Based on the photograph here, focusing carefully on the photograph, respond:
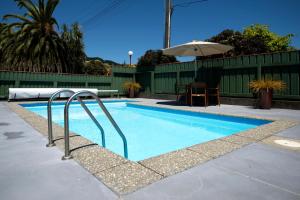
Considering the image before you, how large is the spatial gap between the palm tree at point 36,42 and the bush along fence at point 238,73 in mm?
8265

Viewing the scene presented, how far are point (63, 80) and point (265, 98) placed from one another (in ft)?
30.5

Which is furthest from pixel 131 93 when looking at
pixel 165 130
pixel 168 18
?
pixel 165 130

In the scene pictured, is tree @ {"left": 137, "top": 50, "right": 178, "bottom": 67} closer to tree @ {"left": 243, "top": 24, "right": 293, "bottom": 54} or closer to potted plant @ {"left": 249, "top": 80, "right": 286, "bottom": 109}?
tree @ {"left": 243, "top": 24, "right": 293, "bottom": 54}

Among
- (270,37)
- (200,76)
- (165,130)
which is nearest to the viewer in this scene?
(165,130)

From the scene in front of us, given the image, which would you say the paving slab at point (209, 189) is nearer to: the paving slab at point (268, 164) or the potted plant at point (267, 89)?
the paving slab at point (268, 164)

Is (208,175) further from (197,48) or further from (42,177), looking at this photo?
(197,48)

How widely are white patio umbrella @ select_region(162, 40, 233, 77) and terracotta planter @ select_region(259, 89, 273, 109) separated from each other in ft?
6.75

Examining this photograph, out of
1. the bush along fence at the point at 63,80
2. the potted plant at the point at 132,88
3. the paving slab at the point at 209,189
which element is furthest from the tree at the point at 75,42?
the paving slab at the point at 209,189

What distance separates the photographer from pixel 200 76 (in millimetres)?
8789

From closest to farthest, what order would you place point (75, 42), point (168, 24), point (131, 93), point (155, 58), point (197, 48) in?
1. point (197, 48)
2. point (131, 93)
3. point (168, 24)
4. point (155, 58)
5. point (75, 42)

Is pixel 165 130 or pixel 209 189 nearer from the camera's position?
pixel 209 189

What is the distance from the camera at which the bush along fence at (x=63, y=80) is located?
930 cm

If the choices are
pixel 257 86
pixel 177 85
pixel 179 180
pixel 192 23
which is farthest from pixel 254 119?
pixel 192 23

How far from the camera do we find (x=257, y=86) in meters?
6.35
